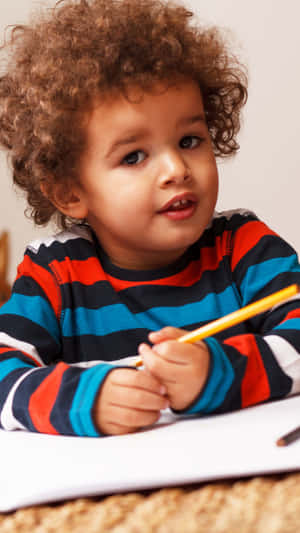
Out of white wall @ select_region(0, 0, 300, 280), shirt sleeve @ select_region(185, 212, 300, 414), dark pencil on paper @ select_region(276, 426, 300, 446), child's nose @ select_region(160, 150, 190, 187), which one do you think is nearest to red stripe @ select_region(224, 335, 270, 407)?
shirt sleeve @ select_region(185, 212, 300, 414)

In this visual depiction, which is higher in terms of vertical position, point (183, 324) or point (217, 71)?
point (217, 71)

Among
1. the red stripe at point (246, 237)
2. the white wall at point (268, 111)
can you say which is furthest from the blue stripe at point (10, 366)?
the white wall at point (268, 111)

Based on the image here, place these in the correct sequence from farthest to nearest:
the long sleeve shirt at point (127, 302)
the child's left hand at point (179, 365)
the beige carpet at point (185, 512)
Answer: the long sleeve shirt at point (127, 302) → the child's left hand at point (179, 365) → the beige carpet at point (185, 512)

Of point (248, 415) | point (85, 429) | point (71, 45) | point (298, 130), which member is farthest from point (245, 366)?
point (298, 130)

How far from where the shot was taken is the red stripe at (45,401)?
0.62 meters

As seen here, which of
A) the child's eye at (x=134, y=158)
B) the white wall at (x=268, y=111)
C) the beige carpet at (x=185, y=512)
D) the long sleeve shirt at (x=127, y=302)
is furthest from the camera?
the white wall at (x=268, y=111)

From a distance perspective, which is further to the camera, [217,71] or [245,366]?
[217,71]

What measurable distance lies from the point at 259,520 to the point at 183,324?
0.43 m

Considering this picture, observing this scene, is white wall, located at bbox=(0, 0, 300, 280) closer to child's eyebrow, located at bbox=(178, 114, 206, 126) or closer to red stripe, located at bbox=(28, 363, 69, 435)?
child's eyebrow, located at bbox=(178, 114, 206, 126)

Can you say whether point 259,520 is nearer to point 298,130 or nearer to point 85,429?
point 85,429

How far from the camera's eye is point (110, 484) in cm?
48

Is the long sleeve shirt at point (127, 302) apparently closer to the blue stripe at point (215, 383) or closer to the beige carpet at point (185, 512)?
the blue stripe at point (215, 383)

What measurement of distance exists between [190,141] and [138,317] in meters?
0.23

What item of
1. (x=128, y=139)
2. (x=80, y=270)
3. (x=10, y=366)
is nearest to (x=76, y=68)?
(x=128, y=139)
